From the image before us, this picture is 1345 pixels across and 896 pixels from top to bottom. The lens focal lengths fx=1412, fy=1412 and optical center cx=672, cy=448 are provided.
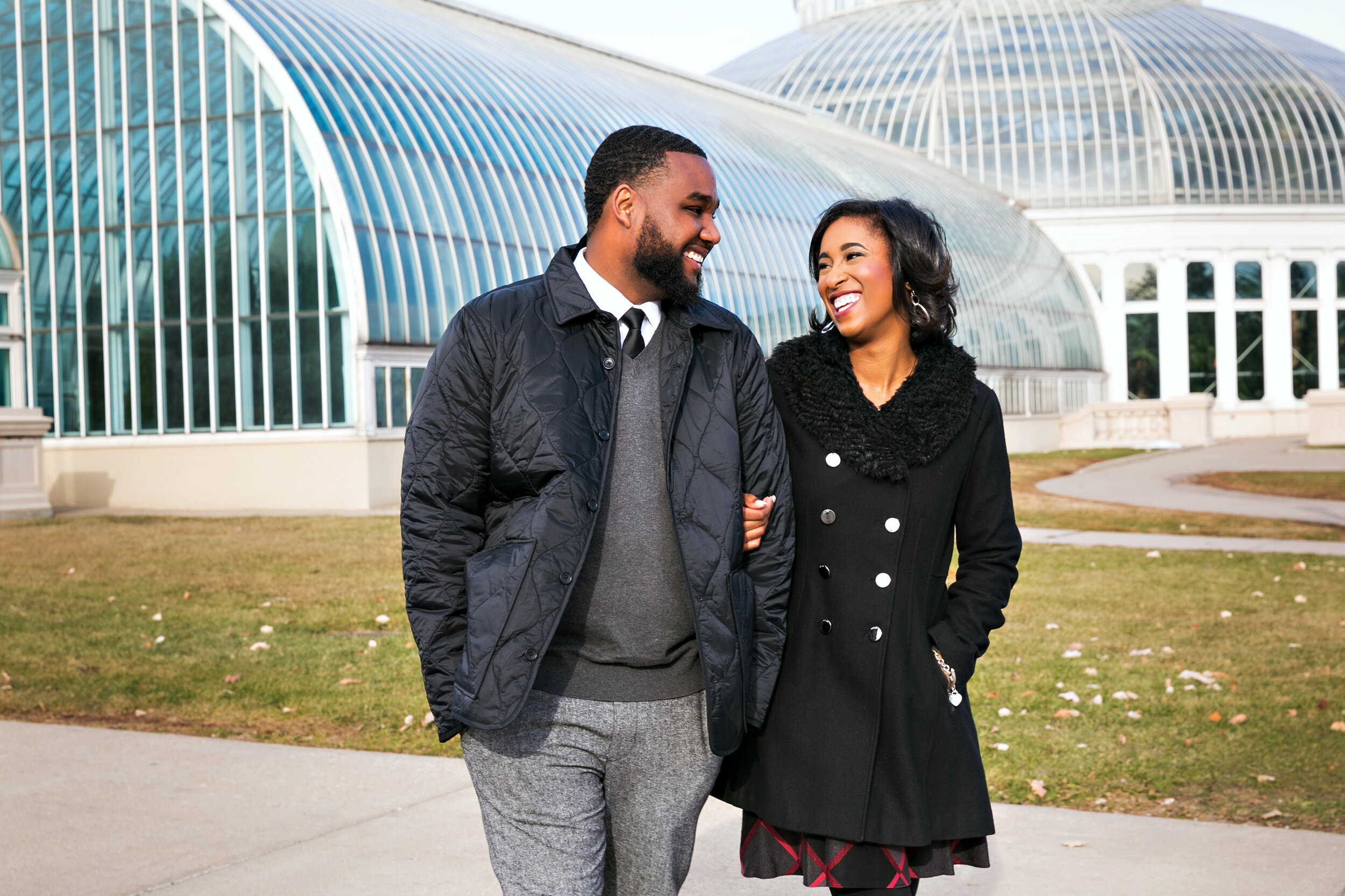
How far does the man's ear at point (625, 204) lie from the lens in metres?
2.81

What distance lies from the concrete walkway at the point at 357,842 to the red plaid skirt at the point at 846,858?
1306 mm

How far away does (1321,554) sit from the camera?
42.1 ft

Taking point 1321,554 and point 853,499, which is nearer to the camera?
point 853,499

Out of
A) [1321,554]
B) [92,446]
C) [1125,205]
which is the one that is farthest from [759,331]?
[1125,205]

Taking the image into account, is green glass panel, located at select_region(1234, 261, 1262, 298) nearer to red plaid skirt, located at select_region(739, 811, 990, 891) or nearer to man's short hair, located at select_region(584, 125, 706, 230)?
red plaid skirt, located at select_region(739, 811, 990, 891)

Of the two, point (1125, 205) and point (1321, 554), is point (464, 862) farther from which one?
point (1125, 205)

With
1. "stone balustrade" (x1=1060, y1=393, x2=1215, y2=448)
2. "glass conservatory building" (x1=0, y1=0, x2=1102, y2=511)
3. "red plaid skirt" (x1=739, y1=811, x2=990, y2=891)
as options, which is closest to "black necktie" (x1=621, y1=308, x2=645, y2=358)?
"red plaid skirt" (x1=739, y1=811, x2=990, y2=891)

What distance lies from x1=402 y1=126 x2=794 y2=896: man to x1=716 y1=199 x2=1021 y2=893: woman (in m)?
0.23

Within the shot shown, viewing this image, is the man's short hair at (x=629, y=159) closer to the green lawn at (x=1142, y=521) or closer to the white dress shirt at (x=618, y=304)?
the white dress shirt at (x=618, y=304)

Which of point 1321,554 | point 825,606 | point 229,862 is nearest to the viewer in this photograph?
point 825,606

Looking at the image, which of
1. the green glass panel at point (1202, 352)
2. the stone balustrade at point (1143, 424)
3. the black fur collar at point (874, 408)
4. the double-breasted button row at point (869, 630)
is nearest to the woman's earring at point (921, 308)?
the black fur collar at point (874, 408)

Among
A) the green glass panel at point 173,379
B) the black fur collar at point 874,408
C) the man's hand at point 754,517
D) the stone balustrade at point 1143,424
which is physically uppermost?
Answer: the black fur collar at point 874,408

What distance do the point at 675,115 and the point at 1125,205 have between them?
2167 centimetres

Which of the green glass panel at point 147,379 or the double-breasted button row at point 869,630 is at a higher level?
the double-breasted button row at point 869,630
